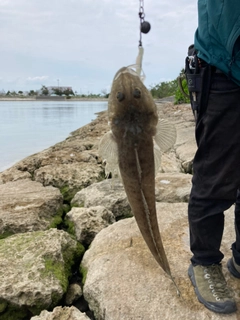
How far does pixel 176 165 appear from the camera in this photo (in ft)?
21.1

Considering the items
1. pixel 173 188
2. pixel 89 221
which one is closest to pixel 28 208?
pixel 89 221

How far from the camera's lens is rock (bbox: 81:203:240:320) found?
8.78 feet

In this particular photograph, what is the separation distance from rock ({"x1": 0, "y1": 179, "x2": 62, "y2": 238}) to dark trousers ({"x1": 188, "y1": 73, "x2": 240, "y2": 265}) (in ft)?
7.44

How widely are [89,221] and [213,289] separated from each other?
5.99ft

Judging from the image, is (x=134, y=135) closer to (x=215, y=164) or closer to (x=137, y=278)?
(x=215, y=164)

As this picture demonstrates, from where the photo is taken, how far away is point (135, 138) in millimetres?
2400

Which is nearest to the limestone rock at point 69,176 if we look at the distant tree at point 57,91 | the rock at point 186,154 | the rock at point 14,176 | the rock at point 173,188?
the rock at point 14,176

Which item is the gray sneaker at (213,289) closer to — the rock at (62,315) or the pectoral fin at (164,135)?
the rock at (62,315)

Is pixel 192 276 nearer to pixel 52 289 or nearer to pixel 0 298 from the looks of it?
pixel 52 289

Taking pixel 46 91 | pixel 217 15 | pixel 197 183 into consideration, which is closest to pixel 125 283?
pixel 197 183

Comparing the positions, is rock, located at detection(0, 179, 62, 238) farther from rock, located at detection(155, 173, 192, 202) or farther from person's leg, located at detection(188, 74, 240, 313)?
person's leg, located at detection(188, 74, 240, 313)

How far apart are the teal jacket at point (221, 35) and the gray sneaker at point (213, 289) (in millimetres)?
1468

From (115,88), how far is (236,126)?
33.5 inches

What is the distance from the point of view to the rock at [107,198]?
15.5 ft
